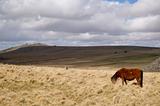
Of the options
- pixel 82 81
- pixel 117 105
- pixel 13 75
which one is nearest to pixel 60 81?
pixel 82 81

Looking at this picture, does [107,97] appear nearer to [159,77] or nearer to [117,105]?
[117,105]

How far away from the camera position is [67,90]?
26.1 m

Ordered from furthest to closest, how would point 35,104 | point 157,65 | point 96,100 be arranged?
1. point 157,65
2. point 96,100
3. point 35,104

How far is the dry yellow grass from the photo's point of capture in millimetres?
23759

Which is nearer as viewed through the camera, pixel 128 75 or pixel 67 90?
pixel 67 90

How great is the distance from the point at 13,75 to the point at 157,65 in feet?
75.7

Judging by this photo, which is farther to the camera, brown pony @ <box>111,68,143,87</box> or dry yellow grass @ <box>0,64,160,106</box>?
brown pony @ <box>111,68,143,87</box>

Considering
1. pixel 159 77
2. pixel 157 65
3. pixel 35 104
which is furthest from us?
pixel 157 65

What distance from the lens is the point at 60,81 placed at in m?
27.9

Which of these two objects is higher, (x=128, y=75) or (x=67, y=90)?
(x=128, y=75)

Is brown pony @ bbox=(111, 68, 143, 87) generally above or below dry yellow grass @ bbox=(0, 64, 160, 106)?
above

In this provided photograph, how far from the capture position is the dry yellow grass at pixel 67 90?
23.8m

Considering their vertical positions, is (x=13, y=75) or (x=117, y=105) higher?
(x=13, y=75)

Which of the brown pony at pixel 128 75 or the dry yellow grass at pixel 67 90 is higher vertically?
the brown pony at pixel 128 75
